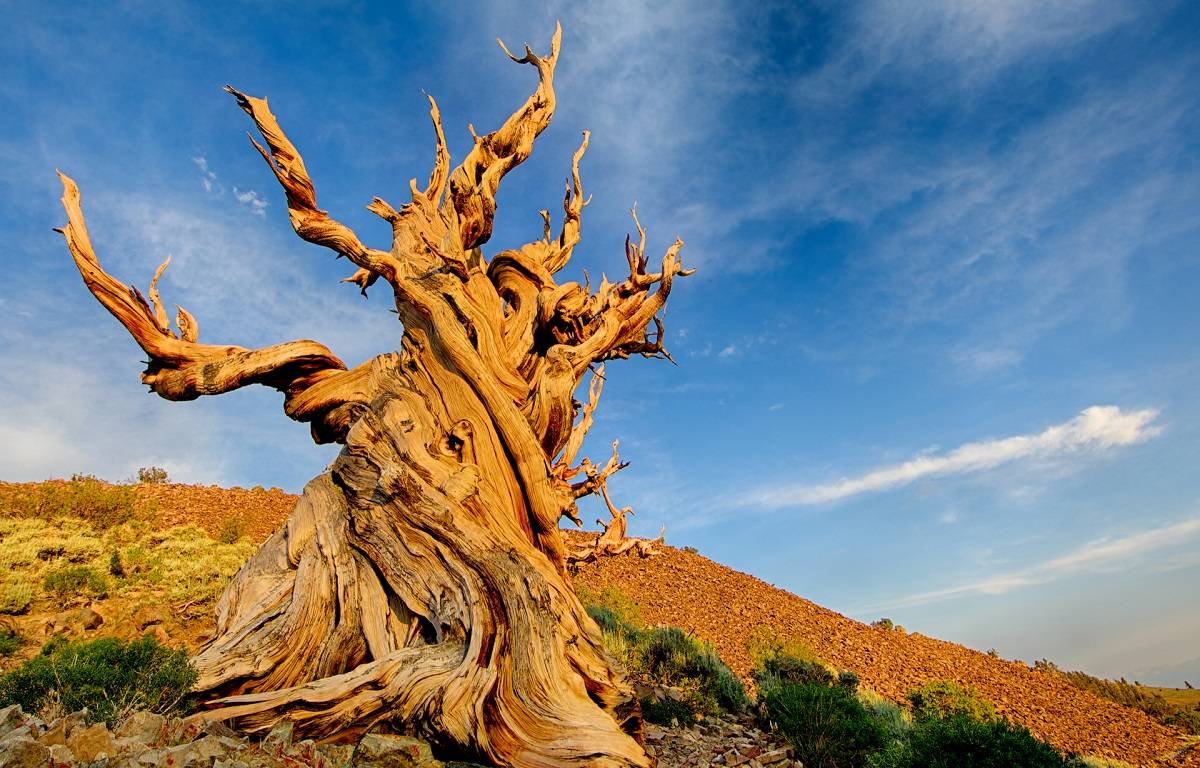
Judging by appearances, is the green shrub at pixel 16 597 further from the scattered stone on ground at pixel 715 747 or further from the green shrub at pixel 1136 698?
the green shrub at pixel 1136 698

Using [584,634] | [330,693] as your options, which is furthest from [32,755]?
[584,634]

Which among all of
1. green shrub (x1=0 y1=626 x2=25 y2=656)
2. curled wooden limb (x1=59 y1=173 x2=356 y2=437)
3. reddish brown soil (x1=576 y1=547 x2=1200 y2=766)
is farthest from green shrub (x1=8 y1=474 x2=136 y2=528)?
reddish brown soil (x1=576 y1=547 x2=1200 y2=766)

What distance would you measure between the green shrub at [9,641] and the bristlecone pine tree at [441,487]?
18.4 feet

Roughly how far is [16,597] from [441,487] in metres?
10.0

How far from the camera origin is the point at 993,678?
1609 centimetres

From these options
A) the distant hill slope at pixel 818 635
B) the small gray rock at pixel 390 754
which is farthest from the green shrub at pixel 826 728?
the small gray rock at pixel 390 754

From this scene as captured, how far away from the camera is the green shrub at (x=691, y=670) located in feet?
35.1

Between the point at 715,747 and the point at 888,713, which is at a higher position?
the point at 888,713

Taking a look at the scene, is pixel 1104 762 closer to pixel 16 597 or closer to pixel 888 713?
pixel 888 713

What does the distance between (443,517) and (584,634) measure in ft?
5.39

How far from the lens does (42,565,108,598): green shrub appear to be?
1183cm

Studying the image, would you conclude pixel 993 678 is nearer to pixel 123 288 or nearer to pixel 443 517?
pixel 443 517

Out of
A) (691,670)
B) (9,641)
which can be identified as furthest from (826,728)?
(9,641)

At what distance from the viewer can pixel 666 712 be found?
→ 29.5ft
